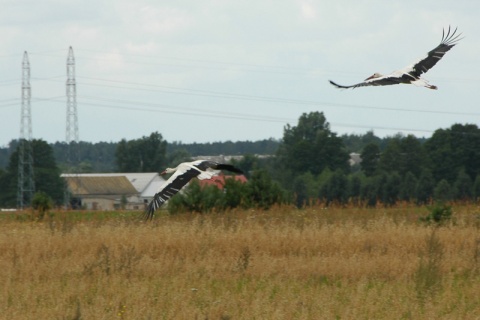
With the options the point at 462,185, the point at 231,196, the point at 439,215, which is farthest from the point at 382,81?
the point at 462,185

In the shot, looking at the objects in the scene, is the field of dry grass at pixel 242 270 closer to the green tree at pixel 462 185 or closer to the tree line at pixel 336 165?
the tree line at pixel 336 165

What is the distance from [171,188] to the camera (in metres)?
13.8

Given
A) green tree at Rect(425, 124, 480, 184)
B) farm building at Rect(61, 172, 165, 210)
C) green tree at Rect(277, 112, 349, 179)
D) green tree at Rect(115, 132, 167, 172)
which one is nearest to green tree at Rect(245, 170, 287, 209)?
green tree at Rect(425, 124, 480, 184)

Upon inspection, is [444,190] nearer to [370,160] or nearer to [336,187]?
[336,187]

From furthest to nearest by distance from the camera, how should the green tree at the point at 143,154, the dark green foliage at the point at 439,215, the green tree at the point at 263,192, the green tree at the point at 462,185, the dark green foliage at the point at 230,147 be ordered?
the dark green foliage at the point at 230,147, the green tree at the point at 143,154, the green tree at the point at 462,185, the green tree at the point at 263,192, the dark green foliage at the point at 439,215

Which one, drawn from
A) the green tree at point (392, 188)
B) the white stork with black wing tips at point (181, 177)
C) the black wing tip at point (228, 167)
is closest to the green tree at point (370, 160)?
the green tree at point (392, 188)

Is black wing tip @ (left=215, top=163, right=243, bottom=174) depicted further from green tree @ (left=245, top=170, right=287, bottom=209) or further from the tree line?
the tree line

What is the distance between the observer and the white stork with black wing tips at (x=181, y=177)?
44.7 feet

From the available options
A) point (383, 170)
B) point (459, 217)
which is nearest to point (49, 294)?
point (459, 217)

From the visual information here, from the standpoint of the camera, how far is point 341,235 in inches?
620

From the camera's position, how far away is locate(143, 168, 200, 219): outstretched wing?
536 inches

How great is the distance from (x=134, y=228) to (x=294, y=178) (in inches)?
2864

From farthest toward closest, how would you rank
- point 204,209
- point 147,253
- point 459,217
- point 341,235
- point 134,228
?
point 204,209
point 459,217
point 134,228
point 341,235
point 147,253

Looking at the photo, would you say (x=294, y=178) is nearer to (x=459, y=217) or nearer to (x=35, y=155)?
(x=35, y=155)
